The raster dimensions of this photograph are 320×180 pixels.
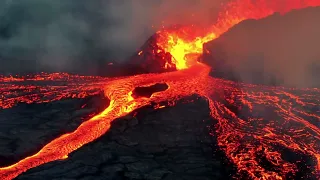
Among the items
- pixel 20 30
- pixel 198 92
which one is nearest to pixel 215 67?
pixel 198 92

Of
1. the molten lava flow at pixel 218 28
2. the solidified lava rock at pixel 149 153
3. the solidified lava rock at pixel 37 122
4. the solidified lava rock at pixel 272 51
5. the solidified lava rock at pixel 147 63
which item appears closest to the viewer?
the solidified lava rock at pixel 149 153

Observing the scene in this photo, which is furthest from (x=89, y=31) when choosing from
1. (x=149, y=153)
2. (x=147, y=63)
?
(x=149, y=153)

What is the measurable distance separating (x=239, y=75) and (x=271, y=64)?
2332 mm

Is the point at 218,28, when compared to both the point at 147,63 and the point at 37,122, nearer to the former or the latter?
the point at 147,63

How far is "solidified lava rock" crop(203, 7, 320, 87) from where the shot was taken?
22.2 meters

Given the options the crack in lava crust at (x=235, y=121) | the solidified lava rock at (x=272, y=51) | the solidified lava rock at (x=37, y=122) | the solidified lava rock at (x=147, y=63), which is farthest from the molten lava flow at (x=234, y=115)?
the solidified lava rock at (x=272, y=51)

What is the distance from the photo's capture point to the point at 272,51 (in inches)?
943

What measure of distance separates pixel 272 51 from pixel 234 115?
9.44 metres

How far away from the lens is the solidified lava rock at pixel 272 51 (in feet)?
72.8

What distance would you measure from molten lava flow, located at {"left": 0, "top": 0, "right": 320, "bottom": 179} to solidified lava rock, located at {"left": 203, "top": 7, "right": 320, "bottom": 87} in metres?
1.30

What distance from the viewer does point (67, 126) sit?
14.8 metres

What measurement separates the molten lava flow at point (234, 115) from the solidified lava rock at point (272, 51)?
1304mm

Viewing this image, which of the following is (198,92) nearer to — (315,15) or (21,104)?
(21,104)

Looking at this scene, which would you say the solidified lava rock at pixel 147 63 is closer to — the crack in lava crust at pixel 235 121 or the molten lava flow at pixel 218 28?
the molten lava flow at pixel 218 28
